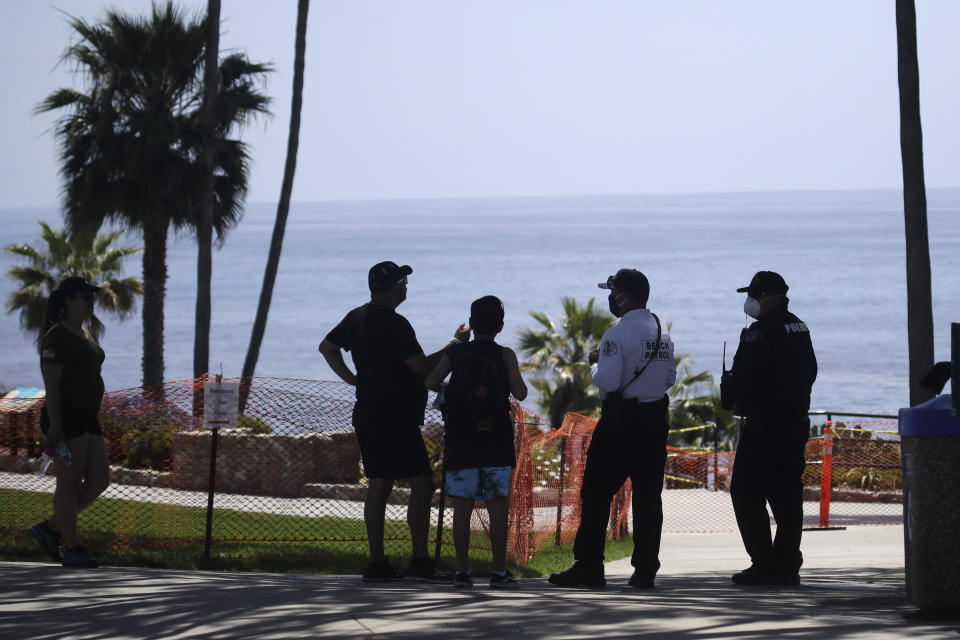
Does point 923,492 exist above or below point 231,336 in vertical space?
below

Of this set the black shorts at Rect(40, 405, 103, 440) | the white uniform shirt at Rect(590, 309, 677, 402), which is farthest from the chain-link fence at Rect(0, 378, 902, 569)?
the white uniform shirt at Rect(590, 309, 677, 402)

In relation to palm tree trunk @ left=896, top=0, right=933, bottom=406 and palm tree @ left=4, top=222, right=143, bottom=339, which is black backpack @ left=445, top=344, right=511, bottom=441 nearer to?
palm tree trunk @ left=896, top=0, right=933, bottom=406

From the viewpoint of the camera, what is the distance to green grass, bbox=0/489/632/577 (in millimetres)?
7988

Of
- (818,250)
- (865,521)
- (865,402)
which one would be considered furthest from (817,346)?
(818,250)

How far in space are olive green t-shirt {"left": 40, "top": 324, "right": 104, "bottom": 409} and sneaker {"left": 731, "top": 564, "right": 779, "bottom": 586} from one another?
12.7 feet

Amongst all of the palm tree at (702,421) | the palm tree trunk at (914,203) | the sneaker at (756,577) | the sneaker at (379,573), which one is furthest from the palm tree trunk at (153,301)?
the sneaker at (756,577)

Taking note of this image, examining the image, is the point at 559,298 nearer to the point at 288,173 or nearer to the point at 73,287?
the point at 288,173

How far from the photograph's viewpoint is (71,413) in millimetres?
6934

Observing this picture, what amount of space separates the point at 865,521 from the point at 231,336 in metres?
64.9

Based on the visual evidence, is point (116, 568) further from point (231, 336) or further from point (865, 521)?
point (231, 336)

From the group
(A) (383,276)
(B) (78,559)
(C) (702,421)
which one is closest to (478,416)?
(A) (383,276)

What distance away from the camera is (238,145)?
2273cm

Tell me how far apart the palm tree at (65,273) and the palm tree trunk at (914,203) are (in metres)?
20.7

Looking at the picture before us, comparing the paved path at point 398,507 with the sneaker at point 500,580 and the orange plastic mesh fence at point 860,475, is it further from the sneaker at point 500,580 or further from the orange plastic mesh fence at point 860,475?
the sneaker at point 500,580
